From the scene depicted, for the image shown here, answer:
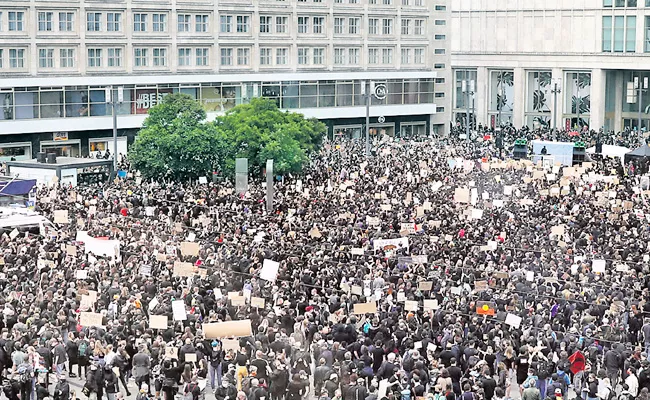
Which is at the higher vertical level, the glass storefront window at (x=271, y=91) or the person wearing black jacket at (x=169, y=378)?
the glass storefront window at (x=271, y=91)

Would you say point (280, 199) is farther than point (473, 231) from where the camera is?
Yes

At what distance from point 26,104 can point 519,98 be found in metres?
46.8

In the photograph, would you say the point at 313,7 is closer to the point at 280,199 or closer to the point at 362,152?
the point at 362,152

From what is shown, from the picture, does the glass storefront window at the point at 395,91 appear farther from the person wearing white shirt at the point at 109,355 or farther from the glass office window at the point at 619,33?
the person wearing white shirt at the point at 109,355

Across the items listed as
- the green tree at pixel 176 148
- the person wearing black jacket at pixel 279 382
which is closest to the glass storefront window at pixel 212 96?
the green tree at pixel 176 148

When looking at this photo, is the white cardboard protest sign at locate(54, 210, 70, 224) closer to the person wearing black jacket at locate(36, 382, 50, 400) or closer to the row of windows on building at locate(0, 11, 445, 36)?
the person wearing black jacket at locate(36, 382, 50, 400)

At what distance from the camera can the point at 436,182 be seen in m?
57.8

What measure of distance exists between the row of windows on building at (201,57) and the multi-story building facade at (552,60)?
7.41m

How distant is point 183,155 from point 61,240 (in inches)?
812

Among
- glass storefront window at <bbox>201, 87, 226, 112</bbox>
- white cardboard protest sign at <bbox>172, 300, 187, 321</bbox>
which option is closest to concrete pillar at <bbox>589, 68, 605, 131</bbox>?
glass storefront window at <bbox>201, 87, 226, 112</bbox>

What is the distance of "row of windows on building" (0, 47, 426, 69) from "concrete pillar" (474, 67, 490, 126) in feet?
39.7

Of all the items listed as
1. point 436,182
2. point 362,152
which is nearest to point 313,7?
point 362,152

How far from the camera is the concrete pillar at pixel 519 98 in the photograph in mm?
114062

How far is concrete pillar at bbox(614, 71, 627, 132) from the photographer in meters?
109
